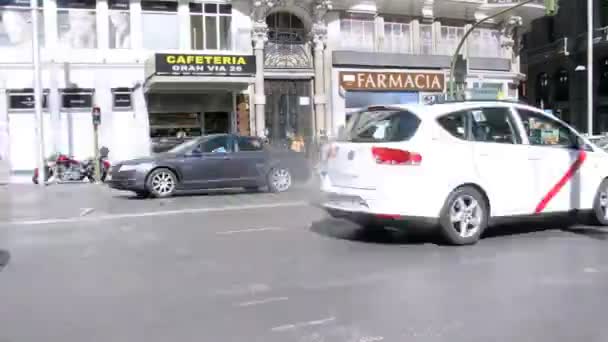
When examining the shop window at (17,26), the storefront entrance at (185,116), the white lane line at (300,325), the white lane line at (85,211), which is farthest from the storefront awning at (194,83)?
the white lane line at (300,325)

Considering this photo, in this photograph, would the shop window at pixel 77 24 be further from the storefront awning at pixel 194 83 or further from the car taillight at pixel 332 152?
the car taillight at pixel 332 152

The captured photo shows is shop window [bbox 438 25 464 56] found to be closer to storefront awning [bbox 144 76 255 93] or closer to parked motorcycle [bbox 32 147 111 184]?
storefront awning [bbox 144 76 255 93]

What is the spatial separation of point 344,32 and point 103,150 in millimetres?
12094

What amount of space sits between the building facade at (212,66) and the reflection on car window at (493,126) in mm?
17700

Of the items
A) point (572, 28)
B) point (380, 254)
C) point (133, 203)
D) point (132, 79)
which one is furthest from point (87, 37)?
point (572, 28)

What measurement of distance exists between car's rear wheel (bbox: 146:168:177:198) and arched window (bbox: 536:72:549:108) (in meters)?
44.6

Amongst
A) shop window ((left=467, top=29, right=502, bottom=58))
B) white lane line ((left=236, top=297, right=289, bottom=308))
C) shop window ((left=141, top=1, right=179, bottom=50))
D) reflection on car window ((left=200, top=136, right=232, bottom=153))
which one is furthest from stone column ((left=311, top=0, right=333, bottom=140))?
white lane line ((left=236, top=297, right=289, bottom=308))

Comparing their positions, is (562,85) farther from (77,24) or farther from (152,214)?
(152,214)

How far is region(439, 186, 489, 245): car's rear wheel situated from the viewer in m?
7.92

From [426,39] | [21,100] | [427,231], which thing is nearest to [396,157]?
[427,231]

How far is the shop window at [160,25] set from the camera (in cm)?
2717

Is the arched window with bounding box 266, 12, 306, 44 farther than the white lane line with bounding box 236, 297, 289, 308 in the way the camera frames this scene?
Yes

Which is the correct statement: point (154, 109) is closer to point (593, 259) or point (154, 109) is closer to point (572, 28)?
→ point (593, 259)

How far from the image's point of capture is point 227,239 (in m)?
9.09
